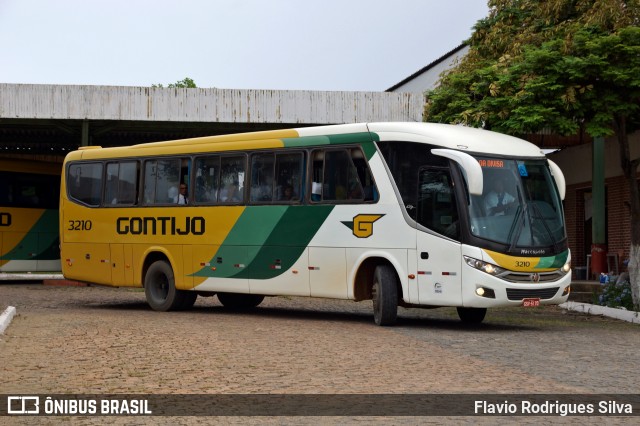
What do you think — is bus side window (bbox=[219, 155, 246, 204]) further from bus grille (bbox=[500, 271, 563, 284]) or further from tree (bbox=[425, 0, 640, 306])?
bus grille (bbox=[500, 271, 563, 284])

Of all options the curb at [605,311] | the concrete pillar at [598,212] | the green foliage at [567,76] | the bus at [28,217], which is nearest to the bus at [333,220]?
the green foliage at [567,76]

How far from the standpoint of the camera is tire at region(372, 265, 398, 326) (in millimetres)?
16266

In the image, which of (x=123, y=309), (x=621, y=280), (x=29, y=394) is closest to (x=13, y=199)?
(x=123, y=309)

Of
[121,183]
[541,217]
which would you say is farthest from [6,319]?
[541,217]

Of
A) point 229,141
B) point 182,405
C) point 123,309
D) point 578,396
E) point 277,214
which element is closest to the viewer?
point 182,405

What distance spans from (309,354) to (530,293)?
4534 millimetres

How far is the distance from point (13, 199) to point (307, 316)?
14081 mm

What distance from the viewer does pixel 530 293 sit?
612 inches

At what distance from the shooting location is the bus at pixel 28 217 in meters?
30.1

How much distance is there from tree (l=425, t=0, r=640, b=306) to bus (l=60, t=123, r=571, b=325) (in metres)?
2.68

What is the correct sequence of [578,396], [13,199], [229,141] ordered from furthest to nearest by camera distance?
1. [13,199]
2. [229,141]
3. [578,396]

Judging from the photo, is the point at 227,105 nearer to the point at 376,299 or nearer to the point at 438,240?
the point at 376,299

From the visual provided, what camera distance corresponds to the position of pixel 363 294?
672 inches

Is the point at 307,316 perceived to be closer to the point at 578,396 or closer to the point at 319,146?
the point at 319,146
